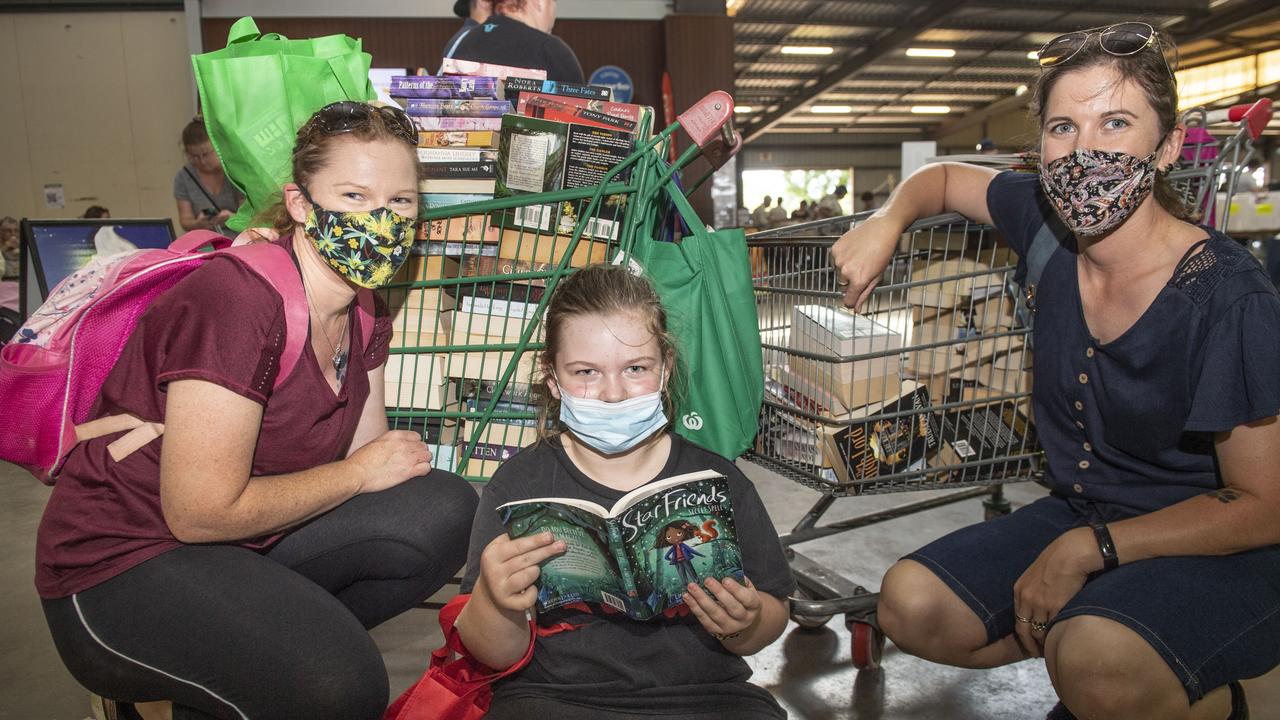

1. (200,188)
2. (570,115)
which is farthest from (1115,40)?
(200,188)

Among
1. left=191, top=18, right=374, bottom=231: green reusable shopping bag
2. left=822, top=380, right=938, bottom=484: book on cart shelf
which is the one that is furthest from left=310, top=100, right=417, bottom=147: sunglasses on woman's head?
left=822, top=380, right=938, bottom=484: book on cart shelf

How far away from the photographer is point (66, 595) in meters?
1.41

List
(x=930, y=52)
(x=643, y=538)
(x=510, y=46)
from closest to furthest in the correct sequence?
(x=643, y=538) < (x=510, y=46) < (x=930, y=52)

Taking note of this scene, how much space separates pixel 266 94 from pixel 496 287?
655 millimetres

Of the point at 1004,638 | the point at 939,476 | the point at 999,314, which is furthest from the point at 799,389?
the point at 1004,638

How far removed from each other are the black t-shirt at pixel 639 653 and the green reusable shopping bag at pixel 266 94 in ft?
3.05

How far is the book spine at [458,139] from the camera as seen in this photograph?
1.96 metres

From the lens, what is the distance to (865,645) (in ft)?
7.25

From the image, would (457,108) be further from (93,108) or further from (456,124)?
(93,108)

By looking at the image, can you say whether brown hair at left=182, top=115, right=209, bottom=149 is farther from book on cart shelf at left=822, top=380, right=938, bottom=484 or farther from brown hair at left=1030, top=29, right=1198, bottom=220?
brown hair at left=1030, top=29, right=1198, bottom=220

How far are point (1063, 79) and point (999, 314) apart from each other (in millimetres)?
727

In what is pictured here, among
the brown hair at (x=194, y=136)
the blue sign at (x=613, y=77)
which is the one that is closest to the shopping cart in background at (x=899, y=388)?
the brown hair at (x=194, y=136)

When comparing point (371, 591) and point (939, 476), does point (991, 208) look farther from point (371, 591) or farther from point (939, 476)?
point (371, 591)

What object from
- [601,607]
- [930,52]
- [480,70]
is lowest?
[601,607]
